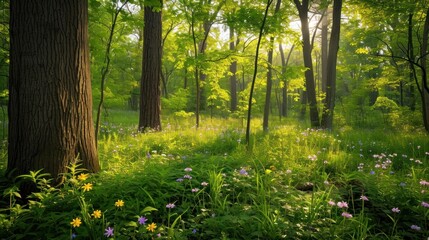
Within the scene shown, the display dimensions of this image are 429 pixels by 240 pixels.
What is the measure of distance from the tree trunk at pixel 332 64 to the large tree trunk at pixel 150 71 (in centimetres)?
587

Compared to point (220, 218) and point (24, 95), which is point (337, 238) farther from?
point (24, 95)

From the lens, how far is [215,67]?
25.6ft

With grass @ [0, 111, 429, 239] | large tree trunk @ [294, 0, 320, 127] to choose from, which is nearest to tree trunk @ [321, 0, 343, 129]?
large tree trunk @ [294, 0, 320, 127]

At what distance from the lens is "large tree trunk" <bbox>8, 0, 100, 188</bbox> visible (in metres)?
2.51

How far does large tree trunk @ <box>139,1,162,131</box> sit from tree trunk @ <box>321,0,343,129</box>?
5869 millimetres

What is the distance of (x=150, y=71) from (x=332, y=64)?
641 centimetres

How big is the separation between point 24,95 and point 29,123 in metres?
0.29

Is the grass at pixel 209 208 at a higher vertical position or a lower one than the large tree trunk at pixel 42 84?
lower

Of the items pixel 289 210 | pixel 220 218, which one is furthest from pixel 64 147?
pixel 289 210

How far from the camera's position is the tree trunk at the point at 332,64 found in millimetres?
8414

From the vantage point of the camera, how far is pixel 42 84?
2.52 metres

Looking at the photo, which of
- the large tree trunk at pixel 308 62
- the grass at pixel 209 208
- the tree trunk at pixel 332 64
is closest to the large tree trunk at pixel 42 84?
the grass at pixel 209 208

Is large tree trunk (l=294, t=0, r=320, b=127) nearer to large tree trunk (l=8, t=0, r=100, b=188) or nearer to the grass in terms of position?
the grass

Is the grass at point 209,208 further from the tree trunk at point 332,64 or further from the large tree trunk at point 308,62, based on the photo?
the large tree trunk at point 308,62
